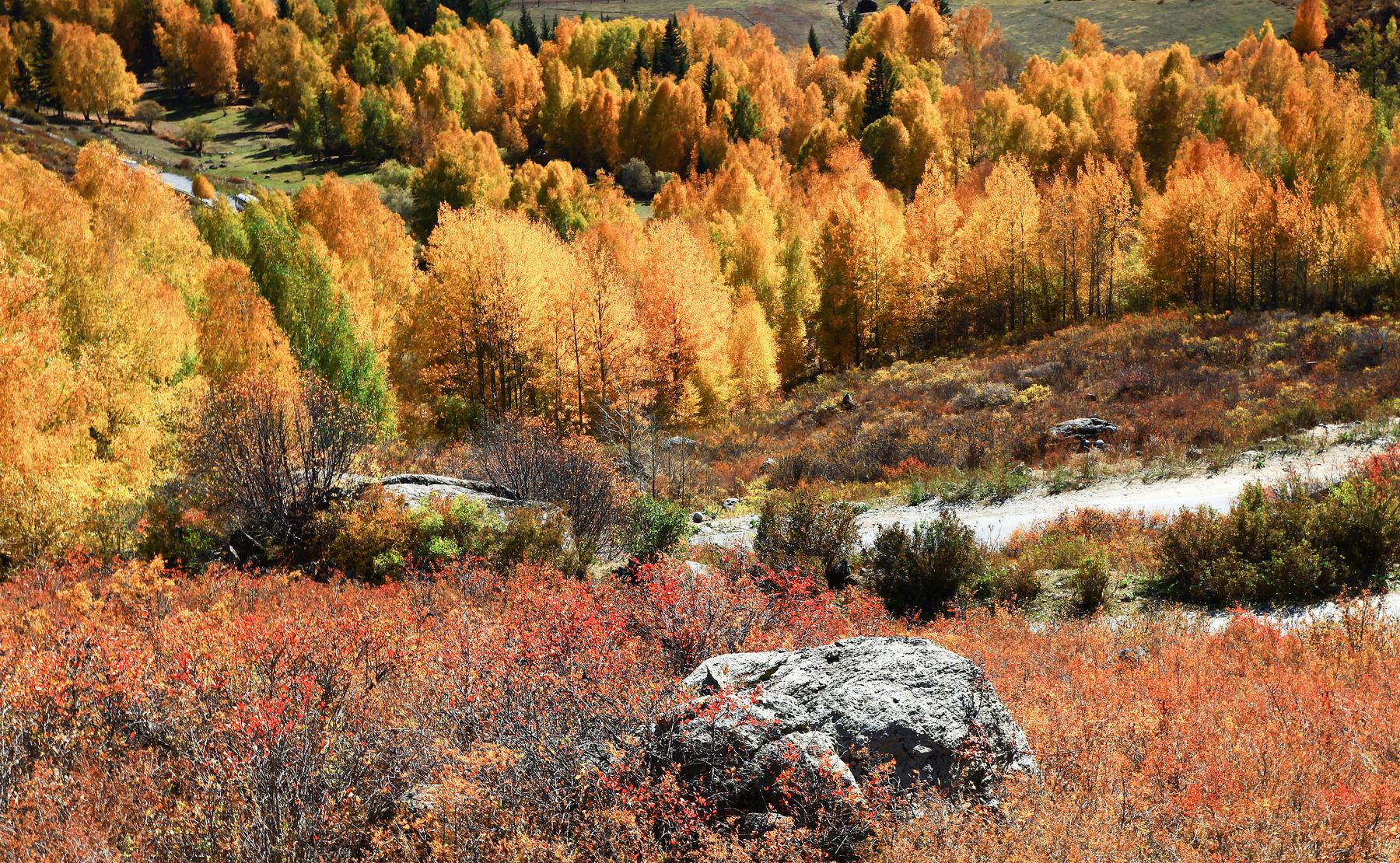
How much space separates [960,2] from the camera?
490 feet

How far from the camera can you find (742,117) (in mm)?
86188

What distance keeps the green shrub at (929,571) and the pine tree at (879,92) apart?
7358cm

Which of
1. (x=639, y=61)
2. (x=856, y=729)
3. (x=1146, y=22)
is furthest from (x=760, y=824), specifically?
(x=1146, y=22)

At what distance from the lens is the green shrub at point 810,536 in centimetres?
1299

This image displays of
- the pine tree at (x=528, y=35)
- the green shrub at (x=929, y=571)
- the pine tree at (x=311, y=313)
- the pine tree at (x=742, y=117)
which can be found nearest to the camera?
the green shrub at (x=929, y=571)

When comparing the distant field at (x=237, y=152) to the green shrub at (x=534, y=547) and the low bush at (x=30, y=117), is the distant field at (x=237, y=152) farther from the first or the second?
the green shrub at (x=534, y=547)

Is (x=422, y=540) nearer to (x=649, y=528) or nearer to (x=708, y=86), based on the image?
(x=649, y=528)

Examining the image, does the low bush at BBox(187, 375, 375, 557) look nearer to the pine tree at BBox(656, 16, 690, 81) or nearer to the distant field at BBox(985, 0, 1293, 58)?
the pine tree at BBox(656, 16, 690, 81)

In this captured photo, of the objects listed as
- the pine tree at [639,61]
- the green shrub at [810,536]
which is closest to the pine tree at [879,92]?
the pine tree at [639,61]

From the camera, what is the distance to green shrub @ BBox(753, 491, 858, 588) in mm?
12992

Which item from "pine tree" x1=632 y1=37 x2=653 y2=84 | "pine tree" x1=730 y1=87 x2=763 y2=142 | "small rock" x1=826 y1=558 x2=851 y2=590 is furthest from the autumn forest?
"pine tree" x1=632 y1=37 x2=653 y2=84

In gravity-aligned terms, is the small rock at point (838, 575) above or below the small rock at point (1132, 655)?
below

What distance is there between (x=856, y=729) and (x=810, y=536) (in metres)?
8.65

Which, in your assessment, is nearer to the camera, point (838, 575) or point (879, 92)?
point (838, 575)
